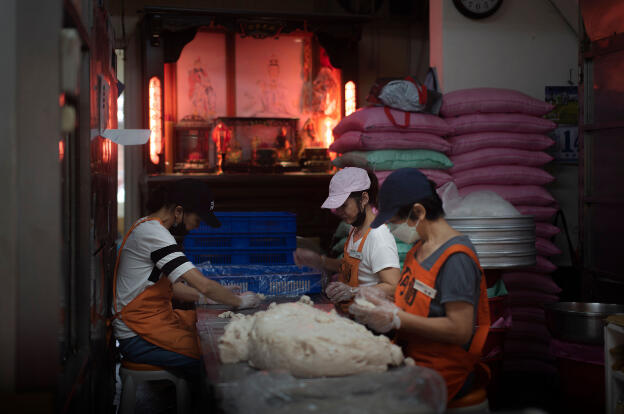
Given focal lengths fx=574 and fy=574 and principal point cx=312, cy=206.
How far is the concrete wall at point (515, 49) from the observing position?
16.9 ft

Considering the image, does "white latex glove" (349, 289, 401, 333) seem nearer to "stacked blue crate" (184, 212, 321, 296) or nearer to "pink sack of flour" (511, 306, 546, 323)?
"stacked blue crate" (184, 212, 321, 296)

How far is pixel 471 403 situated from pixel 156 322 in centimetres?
173

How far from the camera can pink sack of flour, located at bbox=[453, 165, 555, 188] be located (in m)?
4.51

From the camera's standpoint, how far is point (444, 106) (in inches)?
183

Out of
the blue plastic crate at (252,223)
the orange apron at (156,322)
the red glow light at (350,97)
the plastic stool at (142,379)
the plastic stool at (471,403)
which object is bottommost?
the plastic stool at (142,379)

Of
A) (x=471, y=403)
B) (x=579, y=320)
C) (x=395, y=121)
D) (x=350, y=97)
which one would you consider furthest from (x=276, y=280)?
(x=350, y=97)

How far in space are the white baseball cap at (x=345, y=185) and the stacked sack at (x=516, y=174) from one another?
154 centimetres

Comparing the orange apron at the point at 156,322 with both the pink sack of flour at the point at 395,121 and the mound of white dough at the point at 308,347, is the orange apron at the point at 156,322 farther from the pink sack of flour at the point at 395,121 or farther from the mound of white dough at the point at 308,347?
the pink sack of flour at the point at 395,121

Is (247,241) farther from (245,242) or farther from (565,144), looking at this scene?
(565,144)

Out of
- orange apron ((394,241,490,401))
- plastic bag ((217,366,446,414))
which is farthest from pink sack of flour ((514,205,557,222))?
plastic bag ((217,366,446,414))

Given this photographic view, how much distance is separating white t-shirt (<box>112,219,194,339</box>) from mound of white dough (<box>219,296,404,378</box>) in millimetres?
942

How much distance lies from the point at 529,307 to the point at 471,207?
1369 millimetres

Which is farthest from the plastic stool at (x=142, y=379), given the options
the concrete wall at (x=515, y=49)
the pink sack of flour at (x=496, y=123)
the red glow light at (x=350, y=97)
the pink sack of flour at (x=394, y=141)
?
the red glow light at (x=350, y=97)

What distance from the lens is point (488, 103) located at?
4.54 meters
